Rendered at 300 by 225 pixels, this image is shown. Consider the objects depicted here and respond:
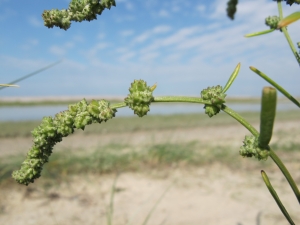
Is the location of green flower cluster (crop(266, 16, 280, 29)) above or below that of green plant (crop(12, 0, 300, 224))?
above

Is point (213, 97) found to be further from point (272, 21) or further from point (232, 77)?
point (272, 21)

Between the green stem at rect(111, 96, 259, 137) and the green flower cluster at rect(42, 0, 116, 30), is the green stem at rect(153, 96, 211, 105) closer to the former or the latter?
the green stem at rect(111, 96, 259, 137)

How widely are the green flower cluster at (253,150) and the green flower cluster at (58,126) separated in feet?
0.80

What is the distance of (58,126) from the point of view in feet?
1.98

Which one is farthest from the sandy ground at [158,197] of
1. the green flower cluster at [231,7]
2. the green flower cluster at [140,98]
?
the green flower cluster at [140,98]

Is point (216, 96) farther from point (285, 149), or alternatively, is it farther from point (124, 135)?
point (124, 135)

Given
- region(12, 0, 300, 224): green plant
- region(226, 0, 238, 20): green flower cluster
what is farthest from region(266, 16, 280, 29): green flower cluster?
region(12, 0, 300, 224): green plant

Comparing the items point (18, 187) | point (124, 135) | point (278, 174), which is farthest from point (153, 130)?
point (18, 187)

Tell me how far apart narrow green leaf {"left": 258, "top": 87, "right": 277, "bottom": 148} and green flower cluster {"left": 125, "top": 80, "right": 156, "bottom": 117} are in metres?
0.20

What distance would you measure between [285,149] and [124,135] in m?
4.54

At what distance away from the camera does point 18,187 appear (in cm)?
386

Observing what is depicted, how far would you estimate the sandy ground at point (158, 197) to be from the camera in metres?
3.33

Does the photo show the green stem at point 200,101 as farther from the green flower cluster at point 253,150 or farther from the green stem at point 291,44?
the green stem at point 291,44

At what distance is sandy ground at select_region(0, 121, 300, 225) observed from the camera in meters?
3.33
